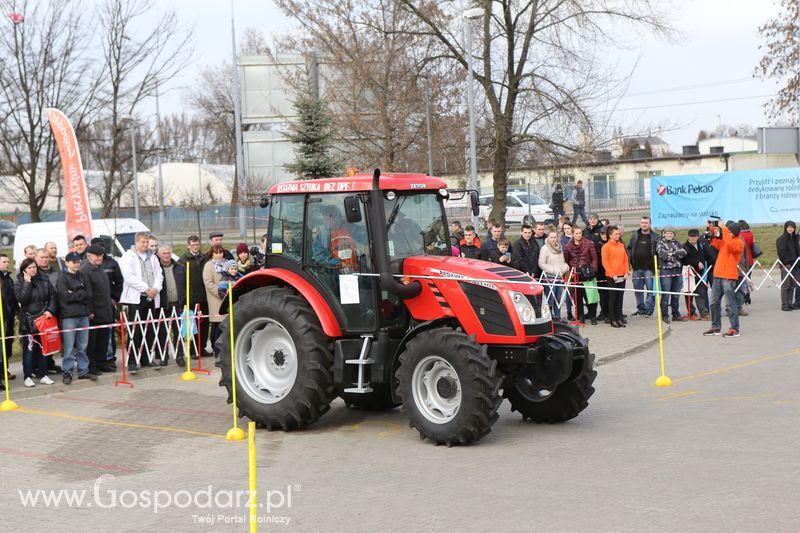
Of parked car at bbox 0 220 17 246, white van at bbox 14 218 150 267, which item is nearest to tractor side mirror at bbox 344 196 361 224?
white van at bbox 14 218 150 267

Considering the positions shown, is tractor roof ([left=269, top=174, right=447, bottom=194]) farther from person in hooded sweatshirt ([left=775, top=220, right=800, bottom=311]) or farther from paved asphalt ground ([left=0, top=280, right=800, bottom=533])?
person in hooded sweatshirt ([left=775, top=220, right=800, bottom=311])

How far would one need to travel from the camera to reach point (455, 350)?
9.29 m

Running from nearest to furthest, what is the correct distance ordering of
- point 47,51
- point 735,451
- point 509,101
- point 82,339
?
point 735,451, point 82,339, point 47,51, point 509,101

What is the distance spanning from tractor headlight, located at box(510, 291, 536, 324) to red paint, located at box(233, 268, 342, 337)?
1.97 meters

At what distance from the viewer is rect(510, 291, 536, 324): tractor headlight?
31.6ft

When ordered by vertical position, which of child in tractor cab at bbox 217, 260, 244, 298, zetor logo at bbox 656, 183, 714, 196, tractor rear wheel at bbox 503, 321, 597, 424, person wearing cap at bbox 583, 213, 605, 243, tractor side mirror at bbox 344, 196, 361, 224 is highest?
zetor logo at bbox 656, 183, 714, 196

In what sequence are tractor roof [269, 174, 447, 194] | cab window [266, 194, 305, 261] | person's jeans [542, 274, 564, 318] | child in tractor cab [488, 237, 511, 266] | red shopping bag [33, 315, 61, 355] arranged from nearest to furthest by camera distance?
tractor roof [269, 174, 447, 194] < cab window [266, 194, 305, 261] < red shopping bag [33, 315, 61, 355] < child in tractor cab [488, 237, 511, 266] < person's jeans [542, 274, 564, 318]

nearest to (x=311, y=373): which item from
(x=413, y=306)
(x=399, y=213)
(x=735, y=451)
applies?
(x=413, y=306)

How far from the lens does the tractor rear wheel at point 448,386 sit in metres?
9.19

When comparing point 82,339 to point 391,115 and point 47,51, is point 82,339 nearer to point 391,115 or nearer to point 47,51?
point 47,51

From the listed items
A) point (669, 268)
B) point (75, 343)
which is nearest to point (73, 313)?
point (75, 343)

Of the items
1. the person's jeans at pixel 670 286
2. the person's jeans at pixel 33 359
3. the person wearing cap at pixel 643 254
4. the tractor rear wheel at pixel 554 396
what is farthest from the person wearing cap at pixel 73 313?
the person's jeans at pixel 670 286

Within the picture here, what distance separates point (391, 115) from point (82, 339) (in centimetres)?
1632

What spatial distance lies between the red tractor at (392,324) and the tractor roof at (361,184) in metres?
0.02
